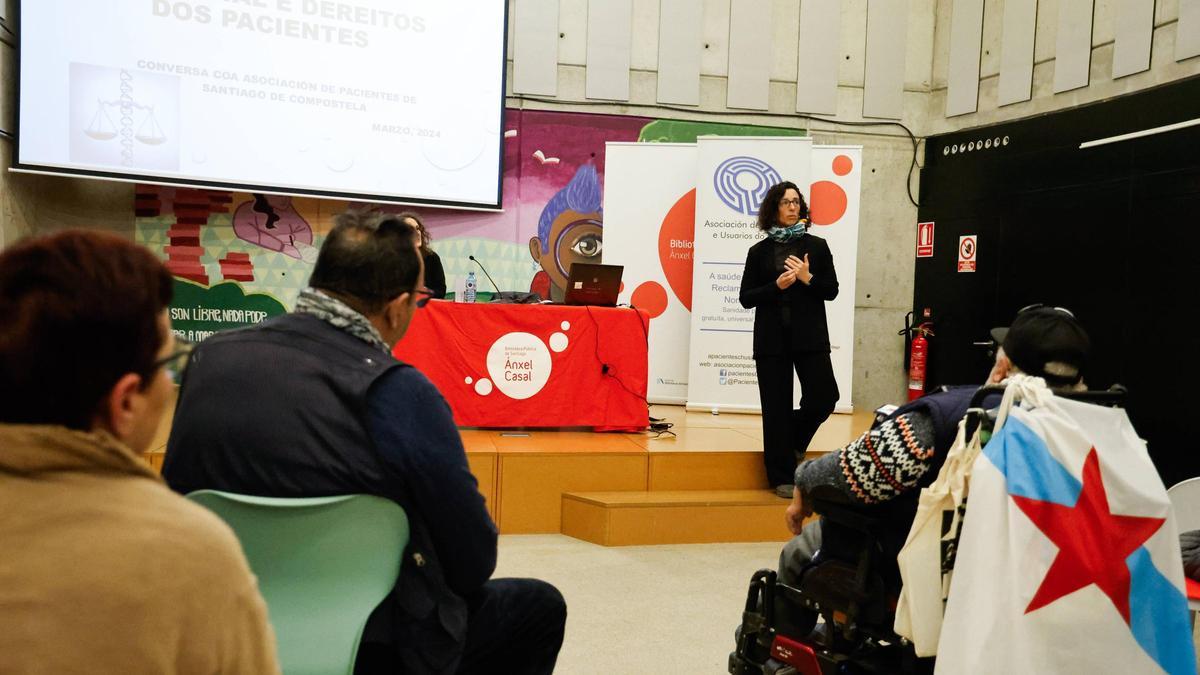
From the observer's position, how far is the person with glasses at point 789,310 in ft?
13.9

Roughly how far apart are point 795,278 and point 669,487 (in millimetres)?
1241

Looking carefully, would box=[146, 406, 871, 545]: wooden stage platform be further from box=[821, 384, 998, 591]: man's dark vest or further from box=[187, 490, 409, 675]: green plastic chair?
box=[187, 490, 409, 675]: green plastic chair

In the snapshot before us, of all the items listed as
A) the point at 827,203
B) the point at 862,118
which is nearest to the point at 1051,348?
the point at 827,203

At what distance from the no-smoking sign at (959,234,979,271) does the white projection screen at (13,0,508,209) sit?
3.63 metres

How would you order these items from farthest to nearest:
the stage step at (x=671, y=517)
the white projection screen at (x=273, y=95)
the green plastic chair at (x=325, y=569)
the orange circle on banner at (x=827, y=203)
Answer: the orange circle on banner at (x=827, y=203) < the white projection screen at (x=273, y=95) < the stage step at (x=671, y=517) < the green plastic chair at (x=325, y=569)

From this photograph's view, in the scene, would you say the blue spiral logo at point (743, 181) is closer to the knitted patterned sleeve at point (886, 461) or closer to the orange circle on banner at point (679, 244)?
the orange circle on banner at point (679, 244)

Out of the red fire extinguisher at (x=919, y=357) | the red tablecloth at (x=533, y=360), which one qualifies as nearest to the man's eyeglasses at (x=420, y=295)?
the red tablecloth at (x=533, y=360)

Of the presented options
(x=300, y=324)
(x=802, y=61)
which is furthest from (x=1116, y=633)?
(x=802, y=61)

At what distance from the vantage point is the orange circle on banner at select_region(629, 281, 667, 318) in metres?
6.81

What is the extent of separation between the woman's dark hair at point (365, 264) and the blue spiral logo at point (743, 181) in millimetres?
4925

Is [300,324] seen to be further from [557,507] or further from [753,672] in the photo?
[557,507]

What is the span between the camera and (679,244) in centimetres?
683

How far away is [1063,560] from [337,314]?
4.62 ft

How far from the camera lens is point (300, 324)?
1.58m
